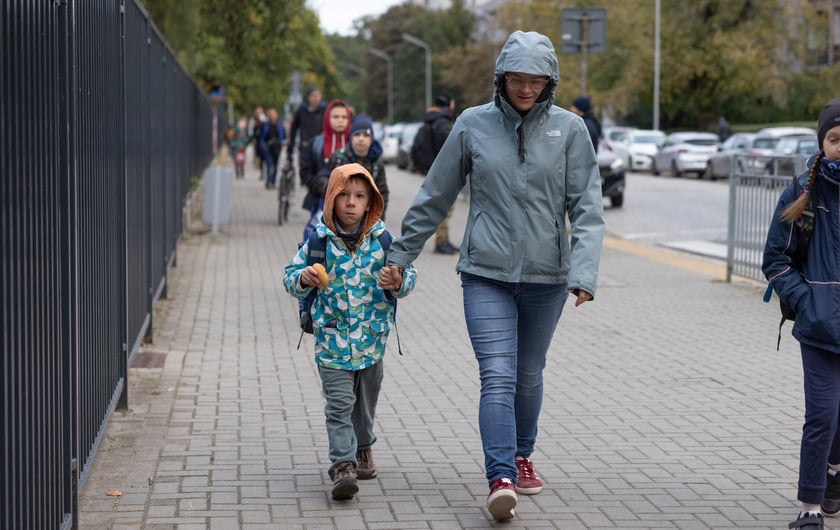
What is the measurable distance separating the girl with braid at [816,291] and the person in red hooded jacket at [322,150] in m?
5.70

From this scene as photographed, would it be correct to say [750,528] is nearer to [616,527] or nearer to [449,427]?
[616,527]

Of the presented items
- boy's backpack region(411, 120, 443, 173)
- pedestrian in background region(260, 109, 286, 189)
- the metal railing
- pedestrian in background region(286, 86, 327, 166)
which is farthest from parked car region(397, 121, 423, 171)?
the metal railing

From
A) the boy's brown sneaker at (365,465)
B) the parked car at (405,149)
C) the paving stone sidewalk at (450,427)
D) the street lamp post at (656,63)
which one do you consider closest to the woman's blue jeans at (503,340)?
the paving stone sidewalk at (450,427)

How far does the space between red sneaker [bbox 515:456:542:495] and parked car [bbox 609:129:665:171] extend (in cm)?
3919

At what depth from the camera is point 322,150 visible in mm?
10844

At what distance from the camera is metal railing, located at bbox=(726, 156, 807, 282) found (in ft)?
41.7

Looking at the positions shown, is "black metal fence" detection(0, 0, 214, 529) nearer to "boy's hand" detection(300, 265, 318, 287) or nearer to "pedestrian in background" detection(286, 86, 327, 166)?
"boy's hand" detection(300, 265, 318, 287)

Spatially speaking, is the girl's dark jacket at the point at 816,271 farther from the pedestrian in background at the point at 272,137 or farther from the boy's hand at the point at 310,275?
the pedestrian in background at the point at 272,137

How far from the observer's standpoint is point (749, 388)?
26.9 feet

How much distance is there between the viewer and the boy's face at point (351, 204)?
553 centimetres

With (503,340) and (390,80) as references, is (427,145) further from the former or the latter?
(390,80)

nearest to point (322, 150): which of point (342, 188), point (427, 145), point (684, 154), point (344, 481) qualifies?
point (427, 145)

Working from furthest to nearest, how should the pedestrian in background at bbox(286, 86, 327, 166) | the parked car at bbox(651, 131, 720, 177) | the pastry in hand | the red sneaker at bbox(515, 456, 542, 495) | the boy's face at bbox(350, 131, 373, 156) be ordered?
the parked car at bbox(651, 131, 720, 177) < the pedestrian in background at bbox(286, 86, 327, 166) < the boy's face at bbox(350, 131, 373, 156) < the red sneaker at bbox(515, 456, 542, 495) < the pastry in hand

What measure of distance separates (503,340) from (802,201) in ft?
4.04
